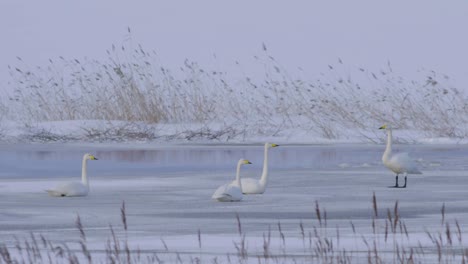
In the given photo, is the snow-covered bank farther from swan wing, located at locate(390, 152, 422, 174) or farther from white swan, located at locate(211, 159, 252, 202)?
white swan, located at locate(211, 159, 252, 202)

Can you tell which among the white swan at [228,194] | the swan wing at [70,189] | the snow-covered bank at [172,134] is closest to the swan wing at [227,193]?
the white swan at [228,194]

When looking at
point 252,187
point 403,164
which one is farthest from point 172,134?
point 252,187

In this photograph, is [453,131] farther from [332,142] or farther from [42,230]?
[42,230]

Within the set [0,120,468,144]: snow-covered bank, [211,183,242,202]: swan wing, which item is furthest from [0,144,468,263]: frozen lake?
[0,120,468,144]: snow-covered bank

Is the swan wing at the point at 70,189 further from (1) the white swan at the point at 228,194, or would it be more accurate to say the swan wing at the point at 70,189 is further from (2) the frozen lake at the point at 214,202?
(1) the white swan at the point at 228,194

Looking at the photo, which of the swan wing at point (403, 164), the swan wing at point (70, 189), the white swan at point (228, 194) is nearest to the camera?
the white swan at point (228, 194)

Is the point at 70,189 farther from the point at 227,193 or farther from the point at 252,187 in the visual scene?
the point at 252,187

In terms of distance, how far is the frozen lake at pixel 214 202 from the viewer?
7.13 meters

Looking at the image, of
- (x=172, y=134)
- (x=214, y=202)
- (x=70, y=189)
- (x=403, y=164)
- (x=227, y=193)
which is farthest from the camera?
(x=172, y=134)

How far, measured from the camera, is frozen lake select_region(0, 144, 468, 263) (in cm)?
713

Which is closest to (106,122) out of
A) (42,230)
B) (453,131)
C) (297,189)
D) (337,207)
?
(453,131)

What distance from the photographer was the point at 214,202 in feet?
32.8

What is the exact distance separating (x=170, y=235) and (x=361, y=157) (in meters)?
11.0

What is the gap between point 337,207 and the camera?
943cm
